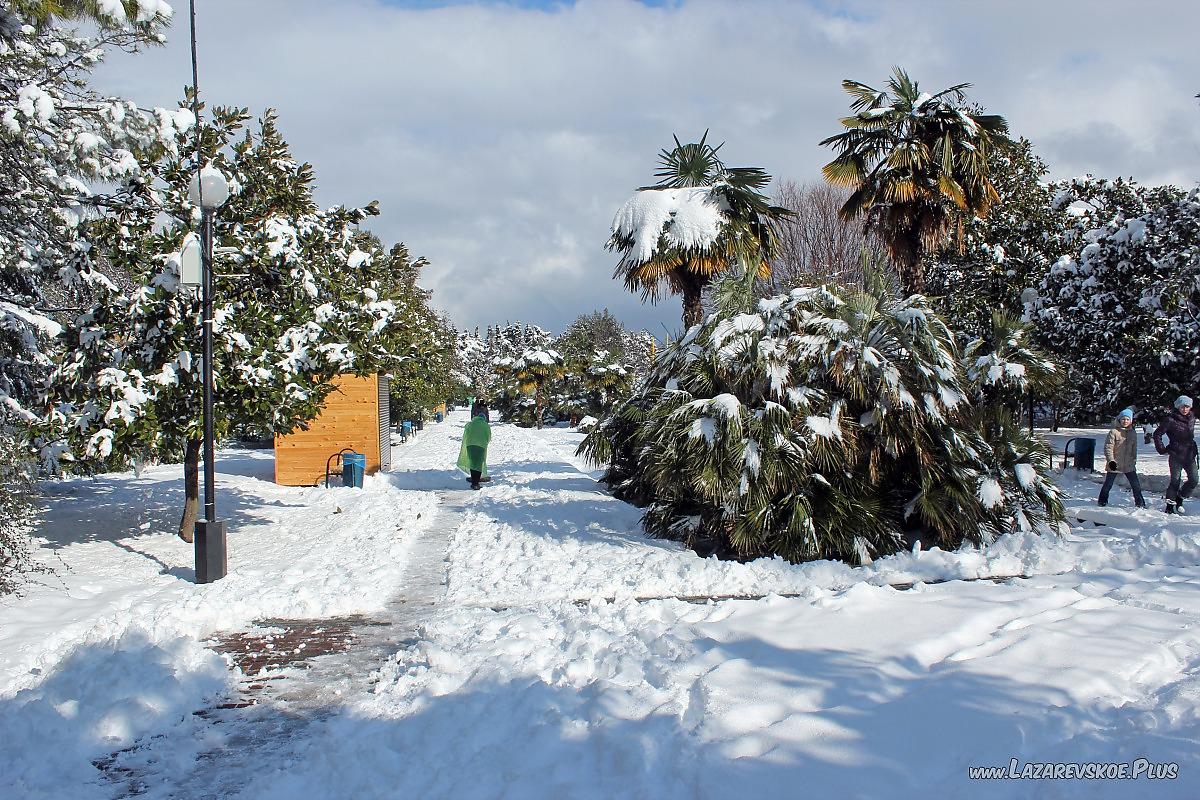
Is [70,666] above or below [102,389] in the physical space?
below

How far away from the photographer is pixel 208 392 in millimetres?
9016

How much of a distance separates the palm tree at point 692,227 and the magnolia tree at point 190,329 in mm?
5247

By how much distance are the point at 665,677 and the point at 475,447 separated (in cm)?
1224

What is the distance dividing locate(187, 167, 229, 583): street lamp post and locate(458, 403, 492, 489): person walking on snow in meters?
7.80

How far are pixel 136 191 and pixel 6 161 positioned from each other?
1.80m

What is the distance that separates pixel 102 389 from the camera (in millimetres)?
9500

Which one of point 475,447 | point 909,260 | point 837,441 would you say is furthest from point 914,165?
point 475,447

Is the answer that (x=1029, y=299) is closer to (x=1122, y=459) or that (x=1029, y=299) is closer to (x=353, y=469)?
(x=1122, y=459)

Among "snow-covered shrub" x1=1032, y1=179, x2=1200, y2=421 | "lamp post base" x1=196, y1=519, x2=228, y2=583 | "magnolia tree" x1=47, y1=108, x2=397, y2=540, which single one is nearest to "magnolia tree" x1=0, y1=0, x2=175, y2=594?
"magnolia tree" x1=47, y1=108, x2=397, y2=540

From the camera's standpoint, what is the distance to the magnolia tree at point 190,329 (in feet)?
31.7

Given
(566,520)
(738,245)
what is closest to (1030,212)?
(738,245)

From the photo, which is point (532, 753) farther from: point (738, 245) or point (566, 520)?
point (738, 245)

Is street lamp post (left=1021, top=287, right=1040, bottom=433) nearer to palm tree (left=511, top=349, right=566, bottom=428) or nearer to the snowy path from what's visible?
the snowy path

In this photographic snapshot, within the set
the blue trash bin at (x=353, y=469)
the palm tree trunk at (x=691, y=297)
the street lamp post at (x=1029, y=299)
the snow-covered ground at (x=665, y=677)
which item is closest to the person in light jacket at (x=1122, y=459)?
the snow-covered ground at (x=665, y=677)
